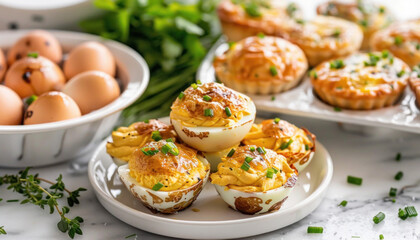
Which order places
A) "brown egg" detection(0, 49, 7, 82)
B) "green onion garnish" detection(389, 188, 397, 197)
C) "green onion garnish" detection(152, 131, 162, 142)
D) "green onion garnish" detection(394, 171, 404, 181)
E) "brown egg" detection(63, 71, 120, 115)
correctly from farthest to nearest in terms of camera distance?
"brown egg" detection(0, 49, 7, 82)
"brown egg" detection(63, 71, 120, 115)
"green onion garnish" detection(394, 171, 404, 181)
"green onion garnish" detection(389, 188, 397, 197)
"green onion garnish" detection(152, 131, 162, 142)

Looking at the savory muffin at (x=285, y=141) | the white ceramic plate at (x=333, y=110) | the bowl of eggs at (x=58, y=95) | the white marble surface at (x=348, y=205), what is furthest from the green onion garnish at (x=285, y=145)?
the bowl of eggs at (x=58, y=95)

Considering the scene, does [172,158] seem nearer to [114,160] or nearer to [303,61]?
[114,160]

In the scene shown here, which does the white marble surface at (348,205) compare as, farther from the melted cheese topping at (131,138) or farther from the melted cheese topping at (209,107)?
the melted cheese topping at (209,107)

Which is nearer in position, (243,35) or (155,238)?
(155,238)

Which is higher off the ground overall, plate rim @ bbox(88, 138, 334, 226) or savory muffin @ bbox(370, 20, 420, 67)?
savory muffin @ bbox(370, 20, 420, 67)

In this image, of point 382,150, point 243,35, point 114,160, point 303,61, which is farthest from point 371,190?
point 243,35

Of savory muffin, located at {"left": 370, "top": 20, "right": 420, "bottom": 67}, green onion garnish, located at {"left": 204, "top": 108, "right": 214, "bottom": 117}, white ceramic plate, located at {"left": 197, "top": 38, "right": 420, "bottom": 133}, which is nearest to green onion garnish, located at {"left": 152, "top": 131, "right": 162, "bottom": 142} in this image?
green onion garnish, located at {"left": 204, "top": 108, "right": 214, "bottom": 117}

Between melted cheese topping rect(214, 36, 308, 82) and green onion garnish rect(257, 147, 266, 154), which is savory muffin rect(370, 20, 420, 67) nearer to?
melted cheese topping rect(214, 36, 308, 82)
